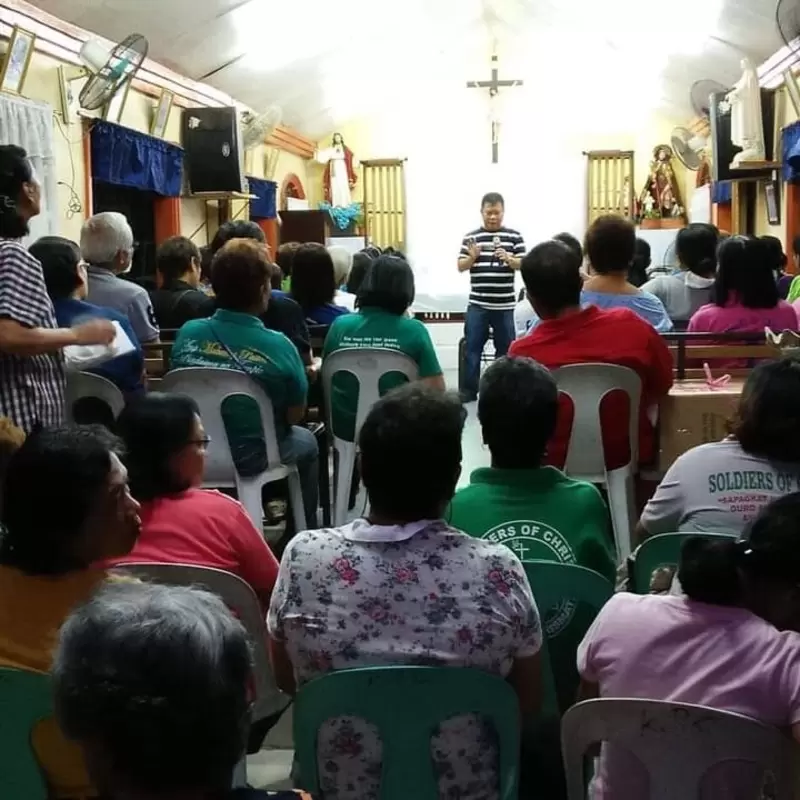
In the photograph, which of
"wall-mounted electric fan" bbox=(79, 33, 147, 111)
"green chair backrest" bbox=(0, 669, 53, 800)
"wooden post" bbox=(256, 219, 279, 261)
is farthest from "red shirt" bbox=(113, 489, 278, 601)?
"wooden post" bbox=(256, 219, 279, 261)

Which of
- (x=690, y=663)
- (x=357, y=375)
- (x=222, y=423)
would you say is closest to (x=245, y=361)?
(x=222, y=423)

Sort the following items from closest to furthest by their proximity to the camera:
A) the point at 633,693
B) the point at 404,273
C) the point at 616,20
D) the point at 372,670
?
the point at 372,670, the point at 633,693, the point at 404,273, the point at 616,20

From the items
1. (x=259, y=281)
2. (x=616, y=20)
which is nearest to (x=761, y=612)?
(x=259, y=281)

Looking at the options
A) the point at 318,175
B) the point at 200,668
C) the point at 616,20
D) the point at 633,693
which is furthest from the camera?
the point at 318,175

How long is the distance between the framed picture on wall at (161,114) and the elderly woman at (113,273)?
3992 millimetres

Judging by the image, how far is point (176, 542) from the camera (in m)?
1.82

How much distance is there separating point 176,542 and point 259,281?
1503 millimetres

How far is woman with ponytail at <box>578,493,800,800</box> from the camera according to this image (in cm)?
134

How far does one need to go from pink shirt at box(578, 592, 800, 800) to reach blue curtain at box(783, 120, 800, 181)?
20.2 ft

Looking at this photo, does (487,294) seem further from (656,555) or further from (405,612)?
(405,612)

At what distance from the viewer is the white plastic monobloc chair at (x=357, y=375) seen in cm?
355

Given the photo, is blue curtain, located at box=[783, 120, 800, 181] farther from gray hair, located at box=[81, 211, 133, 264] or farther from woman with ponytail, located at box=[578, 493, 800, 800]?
woman with ponytail, located at box=[578, 493, 800, 800]

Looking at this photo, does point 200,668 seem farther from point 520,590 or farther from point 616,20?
point 616,20

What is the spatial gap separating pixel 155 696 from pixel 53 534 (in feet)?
2.20
